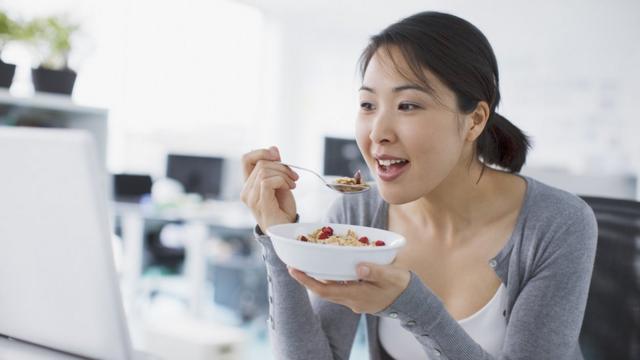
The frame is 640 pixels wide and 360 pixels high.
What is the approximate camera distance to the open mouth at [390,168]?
3.46 ft

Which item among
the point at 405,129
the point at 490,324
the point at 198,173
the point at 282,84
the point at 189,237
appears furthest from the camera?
the point at 282,84

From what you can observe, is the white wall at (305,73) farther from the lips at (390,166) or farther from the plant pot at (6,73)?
the lips at (390,166)

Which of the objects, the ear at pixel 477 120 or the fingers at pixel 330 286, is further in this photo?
the ear at pixel 477 120

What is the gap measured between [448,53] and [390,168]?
236 mm

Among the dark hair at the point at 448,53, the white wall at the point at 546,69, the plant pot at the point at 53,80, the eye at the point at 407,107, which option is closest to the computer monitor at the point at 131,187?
the plant pot at the point at 53,80

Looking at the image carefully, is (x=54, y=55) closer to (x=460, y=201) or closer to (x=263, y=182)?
(x=263, y=182)

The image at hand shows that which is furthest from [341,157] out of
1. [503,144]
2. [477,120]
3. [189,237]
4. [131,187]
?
[477,120]

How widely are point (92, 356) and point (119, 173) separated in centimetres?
396

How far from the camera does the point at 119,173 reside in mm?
4500

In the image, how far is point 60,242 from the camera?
28.2 inches

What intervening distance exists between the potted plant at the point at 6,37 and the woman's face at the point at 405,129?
151 cm

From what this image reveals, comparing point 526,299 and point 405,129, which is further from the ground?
point 405,129

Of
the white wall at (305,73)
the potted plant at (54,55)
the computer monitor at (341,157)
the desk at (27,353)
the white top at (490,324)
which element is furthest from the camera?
the white wall at (305,73)

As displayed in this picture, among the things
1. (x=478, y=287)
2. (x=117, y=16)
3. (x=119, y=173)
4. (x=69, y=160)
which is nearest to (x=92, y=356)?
(x=69, y=160)
